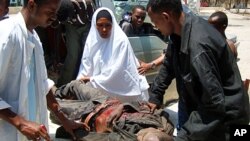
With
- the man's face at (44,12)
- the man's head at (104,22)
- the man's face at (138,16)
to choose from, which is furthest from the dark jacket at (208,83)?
the man's face at (138,16)

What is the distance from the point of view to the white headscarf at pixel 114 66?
14.4ft

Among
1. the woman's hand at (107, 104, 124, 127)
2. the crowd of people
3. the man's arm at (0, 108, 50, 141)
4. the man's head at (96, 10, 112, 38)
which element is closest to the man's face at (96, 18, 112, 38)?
the man's head at (96, 10, 112, 38)

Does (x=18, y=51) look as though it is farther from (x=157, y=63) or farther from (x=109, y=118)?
(x=157, y=63)

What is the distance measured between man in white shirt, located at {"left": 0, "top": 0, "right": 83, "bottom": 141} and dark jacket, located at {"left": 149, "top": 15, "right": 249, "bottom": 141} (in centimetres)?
66

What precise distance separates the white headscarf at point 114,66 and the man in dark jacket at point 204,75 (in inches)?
91.7

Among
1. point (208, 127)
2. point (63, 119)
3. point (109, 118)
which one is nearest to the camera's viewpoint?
point (208, 127)

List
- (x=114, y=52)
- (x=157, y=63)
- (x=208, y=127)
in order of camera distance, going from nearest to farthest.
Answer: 1. (x=208, y=127)
2. (x=114, y=52)
3. (x=157, y=63)

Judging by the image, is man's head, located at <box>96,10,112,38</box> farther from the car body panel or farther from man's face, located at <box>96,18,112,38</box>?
the car body panel

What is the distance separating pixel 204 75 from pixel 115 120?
62.6 inches

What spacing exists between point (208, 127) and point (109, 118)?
1567 mm

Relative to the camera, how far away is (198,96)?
193 centimetres

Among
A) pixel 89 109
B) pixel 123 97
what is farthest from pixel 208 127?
pixel 123 97

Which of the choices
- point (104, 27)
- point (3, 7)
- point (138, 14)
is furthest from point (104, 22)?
point (3, 7)

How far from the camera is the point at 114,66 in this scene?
4402 mm
